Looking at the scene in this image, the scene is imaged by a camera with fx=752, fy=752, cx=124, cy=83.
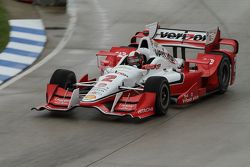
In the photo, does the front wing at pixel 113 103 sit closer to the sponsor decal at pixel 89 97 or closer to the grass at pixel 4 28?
the sponsor decal at pixel 89 97

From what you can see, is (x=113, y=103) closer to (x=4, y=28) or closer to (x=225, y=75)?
(x=225, y=75)

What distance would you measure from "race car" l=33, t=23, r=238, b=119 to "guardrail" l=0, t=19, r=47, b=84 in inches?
133

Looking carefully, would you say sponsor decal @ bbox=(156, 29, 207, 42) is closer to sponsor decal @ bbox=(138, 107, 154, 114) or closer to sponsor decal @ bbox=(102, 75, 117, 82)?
sponsor decal @ bbox=(102, 75, 117, 82)

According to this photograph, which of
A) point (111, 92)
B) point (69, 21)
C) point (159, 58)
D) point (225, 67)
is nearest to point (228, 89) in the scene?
point (225, 67)

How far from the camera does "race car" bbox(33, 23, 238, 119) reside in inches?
552

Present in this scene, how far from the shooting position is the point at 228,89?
16906 mm

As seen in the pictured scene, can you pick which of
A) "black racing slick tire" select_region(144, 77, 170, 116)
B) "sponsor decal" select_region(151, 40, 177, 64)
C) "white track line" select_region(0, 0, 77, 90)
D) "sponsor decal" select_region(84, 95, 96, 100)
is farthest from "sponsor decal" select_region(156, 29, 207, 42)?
"white track line" select_region(0, 0, 77, 90)

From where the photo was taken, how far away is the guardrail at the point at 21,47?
18955mm

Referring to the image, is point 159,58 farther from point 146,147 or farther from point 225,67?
point 146,147

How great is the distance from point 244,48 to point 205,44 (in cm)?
466

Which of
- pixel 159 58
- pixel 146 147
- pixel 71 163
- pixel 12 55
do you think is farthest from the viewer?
pixel 12 55

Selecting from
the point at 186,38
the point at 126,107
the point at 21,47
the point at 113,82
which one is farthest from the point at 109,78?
the point at 21,47

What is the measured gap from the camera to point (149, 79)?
14.2 meters

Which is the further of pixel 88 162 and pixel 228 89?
pixel 228 89
